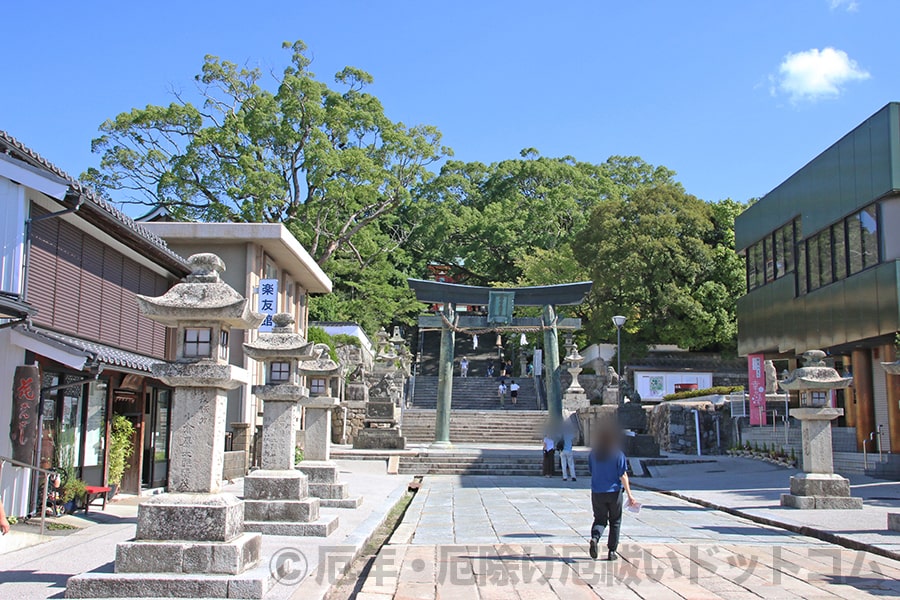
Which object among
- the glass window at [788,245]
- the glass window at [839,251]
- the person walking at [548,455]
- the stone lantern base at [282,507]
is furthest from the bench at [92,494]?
the glass window at [788,245]

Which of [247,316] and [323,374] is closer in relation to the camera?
[247,316]

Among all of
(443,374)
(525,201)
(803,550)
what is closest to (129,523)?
(803,550)

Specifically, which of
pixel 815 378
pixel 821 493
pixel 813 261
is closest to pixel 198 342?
pixel 815 378

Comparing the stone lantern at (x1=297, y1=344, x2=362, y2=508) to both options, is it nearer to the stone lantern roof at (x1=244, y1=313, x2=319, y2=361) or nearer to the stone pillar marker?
the stone lantern roof at (x1=244, y1=313, x2=319, y2=361)

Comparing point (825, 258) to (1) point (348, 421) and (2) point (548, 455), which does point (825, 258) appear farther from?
(1) point (348, 421)

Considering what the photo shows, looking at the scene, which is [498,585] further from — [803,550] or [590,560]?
[803,550]

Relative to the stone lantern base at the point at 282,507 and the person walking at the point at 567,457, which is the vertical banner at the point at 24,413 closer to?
the stone lantern base at the point at 282,507

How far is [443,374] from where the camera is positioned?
1124 inches

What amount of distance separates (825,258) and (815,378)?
30.7 ft

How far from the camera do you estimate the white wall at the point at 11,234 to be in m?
11.2

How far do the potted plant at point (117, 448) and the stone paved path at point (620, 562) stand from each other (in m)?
5.45

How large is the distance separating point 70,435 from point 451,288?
1895cm

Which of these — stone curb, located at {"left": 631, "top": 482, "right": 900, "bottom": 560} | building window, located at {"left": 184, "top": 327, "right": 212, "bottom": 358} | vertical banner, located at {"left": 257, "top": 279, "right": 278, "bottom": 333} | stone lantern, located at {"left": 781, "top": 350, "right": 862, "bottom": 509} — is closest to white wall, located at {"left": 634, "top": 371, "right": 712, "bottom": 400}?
vertical banner, located at {"left": 257, "top": 279, "right": 278, "bottom": 333}

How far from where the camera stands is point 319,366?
1555 centimetres
